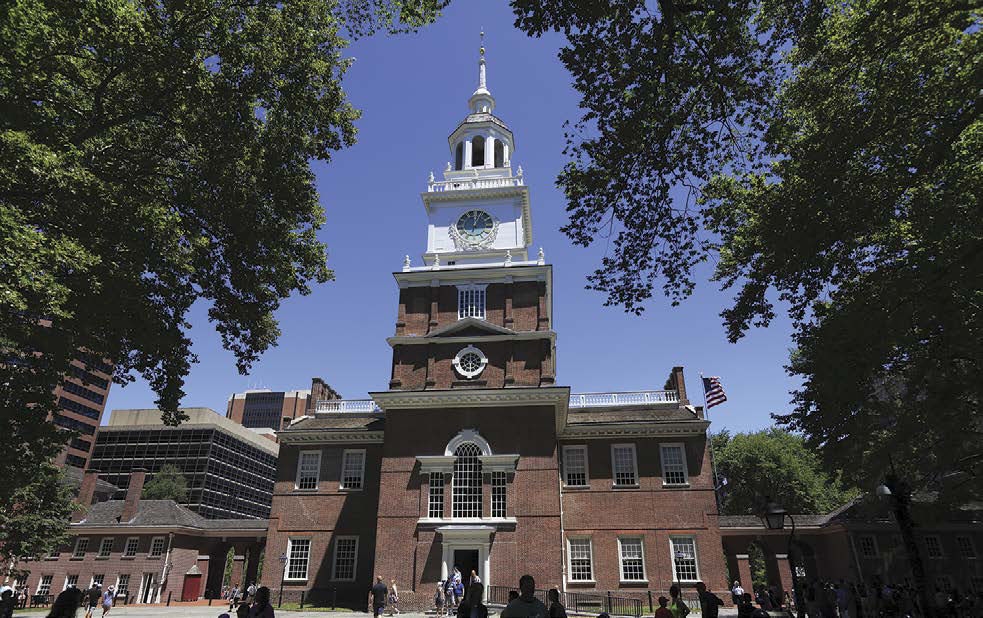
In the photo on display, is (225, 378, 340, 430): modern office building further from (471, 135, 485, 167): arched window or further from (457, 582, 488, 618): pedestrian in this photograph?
(457, 582, 488, 618): pedestrian

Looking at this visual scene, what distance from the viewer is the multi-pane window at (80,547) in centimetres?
3856

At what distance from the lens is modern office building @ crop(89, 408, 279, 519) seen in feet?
259

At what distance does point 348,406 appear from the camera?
110 ft

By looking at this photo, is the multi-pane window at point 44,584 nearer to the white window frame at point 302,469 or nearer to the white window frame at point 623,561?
the white window frame at point 302,469

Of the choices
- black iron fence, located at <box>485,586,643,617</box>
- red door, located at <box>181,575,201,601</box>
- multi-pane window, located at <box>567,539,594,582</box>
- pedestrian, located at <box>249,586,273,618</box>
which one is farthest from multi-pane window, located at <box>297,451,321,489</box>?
pedestrian, located at <box>249,586,273,618</box>

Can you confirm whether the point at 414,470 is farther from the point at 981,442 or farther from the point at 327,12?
the point at 981,442

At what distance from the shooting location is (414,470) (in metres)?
26.9

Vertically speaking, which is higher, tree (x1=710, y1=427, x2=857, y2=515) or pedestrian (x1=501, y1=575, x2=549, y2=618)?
tree (x1=710, y1=427, x2=857, y2=515)

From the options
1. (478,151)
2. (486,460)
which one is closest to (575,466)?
(486,460)

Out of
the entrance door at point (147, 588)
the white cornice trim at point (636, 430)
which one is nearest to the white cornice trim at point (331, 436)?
the white cornice trim at point (636, 430)

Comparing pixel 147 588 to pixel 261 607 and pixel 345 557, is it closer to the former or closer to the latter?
pixel 345 557

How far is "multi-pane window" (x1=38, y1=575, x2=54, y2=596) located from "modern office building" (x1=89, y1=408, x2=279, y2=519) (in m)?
37.4

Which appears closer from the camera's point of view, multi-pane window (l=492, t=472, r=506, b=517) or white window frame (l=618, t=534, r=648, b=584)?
multi-pane window (l=492, t=472, r=506, b=517)

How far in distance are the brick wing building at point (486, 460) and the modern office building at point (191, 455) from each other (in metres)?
55.3
